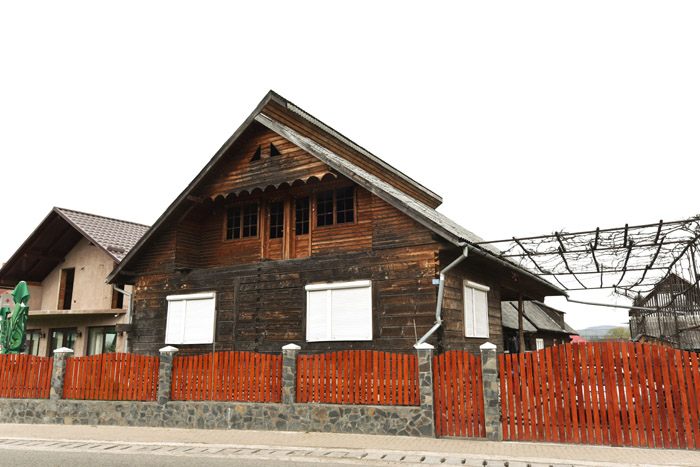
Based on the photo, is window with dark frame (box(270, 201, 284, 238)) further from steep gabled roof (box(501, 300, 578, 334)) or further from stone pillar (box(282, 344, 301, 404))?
steep gabled roof (box(501, 300, 578, 334))

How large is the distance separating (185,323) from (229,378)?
16.4 ft

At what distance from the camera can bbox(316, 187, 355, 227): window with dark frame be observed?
48.9 feet


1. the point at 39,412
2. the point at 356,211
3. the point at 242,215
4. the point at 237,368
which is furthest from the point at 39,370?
the point at 356,211

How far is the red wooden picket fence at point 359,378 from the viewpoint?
10398 millimetres

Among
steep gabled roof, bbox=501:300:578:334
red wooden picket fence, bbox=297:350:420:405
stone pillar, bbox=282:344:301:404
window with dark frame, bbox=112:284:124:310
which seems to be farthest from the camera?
steep gabled roof, bbox=501:300:578:334

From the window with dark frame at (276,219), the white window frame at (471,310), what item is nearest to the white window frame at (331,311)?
the window with dark frame at (276,219)

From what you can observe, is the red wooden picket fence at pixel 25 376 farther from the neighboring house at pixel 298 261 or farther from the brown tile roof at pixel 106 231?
the brown tile roof at pixel 106 231

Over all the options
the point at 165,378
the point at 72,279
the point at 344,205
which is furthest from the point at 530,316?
the point at 72,279

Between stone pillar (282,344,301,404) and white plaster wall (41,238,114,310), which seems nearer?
stone pillar (282,344,301,404)

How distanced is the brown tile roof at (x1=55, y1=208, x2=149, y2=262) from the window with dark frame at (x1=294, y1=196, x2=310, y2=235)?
10216mm

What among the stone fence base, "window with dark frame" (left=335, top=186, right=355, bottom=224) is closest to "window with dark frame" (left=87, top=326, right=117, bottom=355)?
the stone fence base

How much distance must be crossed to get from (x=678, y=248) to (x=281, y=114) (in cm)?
1121

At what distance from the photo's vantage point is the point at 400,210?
1322cm

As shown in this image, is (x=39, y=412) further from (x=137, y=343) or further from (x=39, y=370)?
(x=137, y=343)
